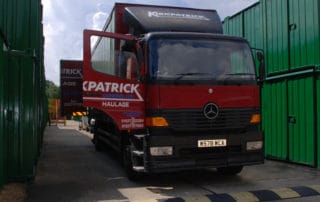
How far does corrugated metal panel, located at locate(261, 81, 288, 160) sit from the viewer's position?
10688mm

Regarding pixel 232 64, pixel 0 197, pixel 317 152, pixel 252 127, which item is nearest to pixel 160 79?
pixel 232 64

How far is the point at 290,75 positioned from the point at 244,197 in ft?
14.1

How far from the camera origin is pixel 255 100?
26.5ft

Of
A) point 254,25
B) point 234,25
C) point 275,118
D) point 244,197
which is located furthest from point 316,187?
point 234,25

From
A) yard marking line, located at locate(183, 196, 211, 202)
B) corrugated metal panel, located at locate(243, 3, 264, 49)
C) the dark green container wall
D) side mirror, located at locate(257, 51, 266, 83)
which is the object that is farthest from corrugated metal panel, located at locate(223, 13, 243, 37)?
yard marking line, located at locate(183, 196, 211, 202)

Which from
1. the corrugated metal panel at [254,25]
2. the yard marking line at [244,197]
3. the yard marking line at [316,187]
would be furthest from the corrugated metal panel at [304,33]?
the yard marking line at [244,197]

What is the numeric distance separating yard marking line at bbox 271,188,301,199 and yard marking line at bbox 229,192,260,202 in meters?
0.44

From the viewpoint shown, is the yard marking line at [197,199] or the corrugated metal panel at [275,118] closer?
the yard marking line at [197,199]

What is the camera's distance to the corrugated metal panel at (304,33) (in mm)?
9453

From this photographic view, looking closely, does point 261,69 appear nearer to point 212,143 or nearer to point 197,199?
point 212,143

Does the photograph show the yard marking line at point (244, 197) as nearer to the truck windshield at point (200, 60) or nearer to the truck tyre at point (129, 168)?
the truck windshield at point (200, 60)

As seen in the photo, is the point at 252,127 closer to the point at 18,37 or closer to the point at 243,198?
the point at 243,198

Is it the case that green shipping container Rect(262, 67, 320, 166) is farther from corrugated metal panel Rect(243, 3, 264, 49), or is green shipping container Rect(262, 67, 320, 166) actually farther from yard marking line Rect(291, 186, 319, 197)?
yard marking line Rect(291, 186, 319, 197)

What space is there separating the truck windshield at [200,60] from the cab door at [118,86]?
327mm
